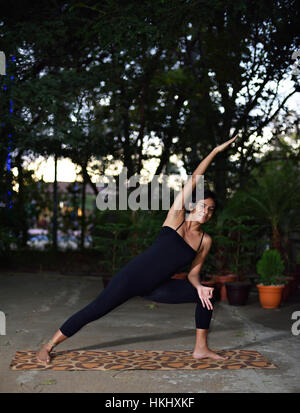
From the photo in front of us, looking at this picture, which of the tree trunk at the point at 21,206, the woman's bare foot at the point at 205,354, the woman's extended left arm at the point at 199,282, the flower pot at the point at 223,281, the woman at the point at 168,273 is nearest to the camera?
the woman at the point at 168,273

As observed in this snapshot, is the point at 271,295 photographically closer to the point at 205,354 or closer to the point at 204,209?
the point at 205,354

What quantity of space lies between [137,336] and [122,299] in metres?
1.77

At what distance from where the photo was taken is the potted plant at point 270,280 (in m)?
8.88

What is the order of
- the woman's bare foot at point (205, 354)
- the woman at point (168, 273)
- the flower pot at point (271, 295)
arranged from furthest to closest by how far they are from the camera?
the flower pot at point (271, 295) → the woman's bare foot at point (205, 354) → the woman at point (168, 273)

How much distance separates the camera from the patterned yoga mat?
5316 mm

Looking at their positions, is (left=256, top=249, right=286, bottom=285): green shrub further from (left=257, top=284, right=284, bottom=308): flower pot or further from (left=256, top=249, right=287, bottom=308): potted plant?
(left=257, top=284, right=284, bottom=308): flower pot

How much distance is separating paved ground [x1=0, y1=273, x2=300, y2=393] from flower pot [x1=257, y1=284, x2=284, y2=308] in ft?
0.45

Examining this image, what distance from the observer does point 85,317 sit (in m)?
5.23

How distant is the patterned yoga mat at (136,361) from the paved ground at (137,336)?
143 mm

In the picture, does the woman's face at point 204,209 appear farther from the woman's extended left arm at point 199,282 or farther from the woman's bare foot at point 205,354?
the woman's bare foot at point 205,354

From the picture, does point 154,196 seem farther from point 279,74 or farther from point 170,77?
point 279,74

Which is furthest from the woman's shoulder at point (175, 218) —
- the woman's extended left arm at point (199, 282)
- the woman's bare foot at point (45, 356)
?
the woman's bare foot at point (45, 356)
